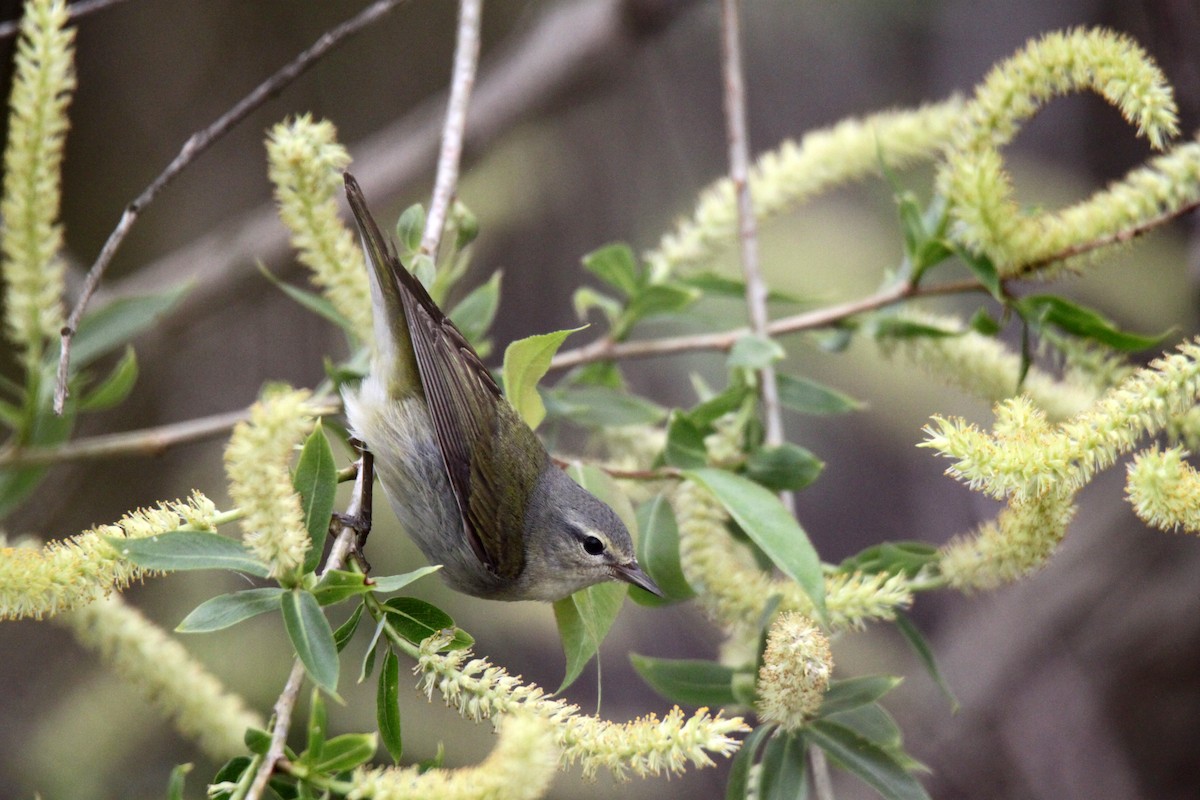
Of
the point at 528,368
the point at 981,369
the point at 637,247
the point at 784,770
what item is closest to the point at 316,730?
the point at 528,368

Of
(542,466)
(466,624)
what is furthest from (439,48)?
(542,466)

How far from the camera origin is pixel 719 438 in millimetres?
2076

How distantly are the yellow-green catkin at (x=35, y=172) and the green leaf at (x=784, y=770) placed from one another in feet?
4.95

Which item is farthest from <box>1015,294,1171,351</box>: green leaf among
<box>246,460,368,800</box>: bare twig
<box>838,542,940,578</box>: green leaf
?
<box>246,460,368,800</box>: bare twig

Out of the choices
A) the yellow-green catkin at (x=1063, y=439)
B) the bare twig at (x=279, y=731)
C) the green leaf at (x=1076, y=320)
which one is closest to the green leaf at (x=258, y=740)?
the bare twig at (x=279, y=731)

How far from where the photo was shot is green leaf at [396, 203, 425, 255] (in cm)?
179

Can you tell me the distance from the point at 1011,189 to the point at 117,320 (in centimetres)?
185

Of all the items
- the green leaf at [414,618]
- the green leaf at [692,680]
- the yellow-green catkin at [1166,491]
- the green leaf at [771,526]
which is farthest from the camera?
the green leaf at [692,680]

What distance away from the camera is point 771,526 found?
1608mm

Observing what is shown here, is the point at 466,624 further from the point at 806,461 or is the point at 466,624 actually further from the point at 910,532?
the point at 910,532

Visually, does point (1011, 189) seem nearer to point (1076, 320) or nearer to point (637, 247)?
point (1076, 320)

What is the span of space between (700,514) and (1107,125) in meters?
3.49

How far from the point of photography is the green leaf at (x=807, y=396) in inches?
82.1

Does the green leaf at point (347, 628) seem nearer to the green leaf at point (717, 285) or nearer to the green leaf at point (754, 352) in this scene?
the green leaf at point (754, 352)
